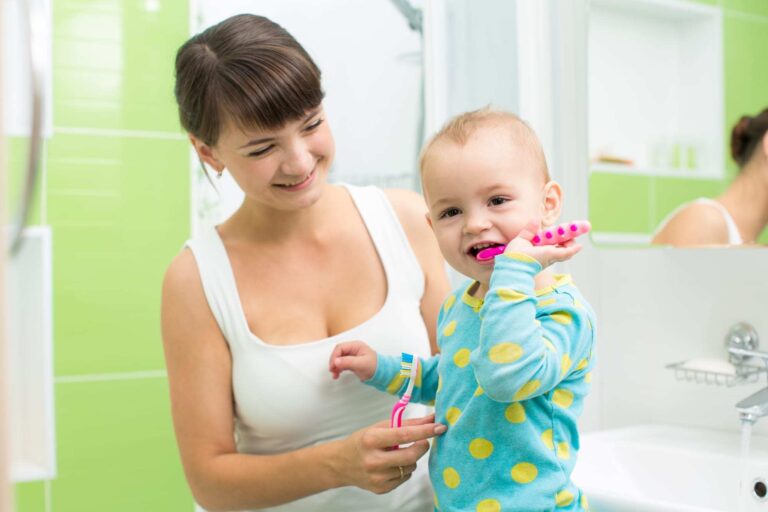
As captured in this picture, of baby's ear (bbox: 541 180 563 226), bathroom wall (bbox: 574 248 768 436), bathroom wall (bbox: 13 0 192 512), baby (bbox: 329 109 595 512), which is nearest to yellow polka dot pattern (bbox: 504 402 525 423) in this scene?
baby (bbox: 329 109 595 512)

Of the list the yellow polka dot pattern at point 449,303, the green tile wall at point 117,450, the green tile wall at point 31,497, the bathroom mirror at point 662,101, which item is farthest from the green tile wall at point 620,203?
the green tile wall at point 31,497

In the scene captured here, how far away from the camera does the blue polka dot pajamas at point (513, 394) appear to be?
0.82m

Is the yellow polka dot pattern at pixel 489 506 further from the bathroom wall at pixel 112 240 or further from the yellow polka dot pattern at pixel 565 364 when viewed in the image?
the bathroom wall at pixel 112 240

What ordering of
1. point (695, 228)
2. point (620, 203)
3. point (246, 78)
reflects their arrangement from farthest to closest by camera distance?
point (620, 203) → point (695, 228) → point (246, 78)

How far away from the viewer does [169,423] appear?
1652 mm

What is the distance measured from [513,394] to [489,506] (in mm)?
154

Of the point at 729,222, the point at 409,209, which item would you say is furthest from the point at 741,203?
the point at 409,209

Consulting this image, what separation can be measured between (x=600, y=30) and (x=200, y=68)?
820 millimetres

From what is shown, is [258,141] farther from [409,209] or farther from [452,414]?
[452,414]

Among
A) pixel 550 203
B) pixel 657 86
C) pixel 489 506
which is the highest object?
pixel 657 86

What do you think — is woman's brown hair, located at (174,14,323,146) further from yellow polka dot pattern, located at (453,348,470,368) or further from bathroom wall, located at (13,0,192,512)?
bathroom wall, located at (13,0,192,512)

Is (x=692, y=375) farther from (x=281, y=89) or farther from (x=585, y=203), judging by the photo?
(x=281, y=89)

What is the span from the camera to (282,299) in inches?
46.7

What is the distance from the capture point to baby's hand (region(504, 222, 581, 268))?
0.85 metres
